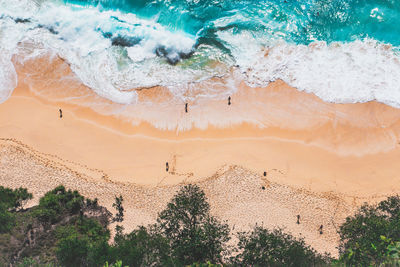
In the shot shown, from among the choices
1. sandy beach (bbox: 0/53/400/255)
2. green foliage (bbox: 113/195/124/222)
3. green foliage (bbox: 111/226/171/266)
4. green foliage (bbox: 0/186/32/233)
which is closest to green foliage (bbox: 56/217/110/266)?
green foliage (bbox: 111/226/171/266)

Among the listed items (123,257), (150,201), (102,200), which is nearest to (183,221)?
(123,257)

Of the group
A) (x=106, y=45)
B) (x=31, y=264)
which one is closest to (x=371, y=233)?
(x=31, y=264)

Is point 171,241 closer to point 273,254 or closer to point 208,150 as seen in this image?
point 273,254

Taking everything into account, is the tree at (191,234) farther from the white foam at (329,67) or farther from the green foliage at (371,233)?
the white foam at (329,67)

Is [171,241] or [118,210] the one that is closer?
[171,241]

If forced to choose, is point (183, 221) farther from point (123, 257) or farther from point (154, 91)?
point (154, 91)

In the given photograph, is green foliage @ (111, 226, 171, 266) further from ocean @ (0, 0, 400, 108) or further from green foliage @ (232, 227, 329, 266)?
ocean @ (0, 0, 400, 108)

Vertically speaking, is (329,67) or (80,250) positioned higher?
(329,67)
